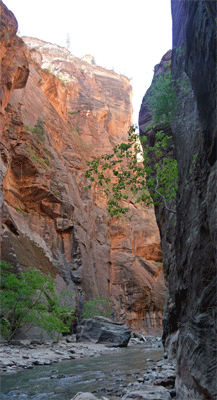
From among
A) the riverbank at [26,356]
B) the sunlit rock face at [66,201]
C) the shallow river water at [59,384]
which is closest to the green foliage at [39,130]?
the sunlit rock face at [66,201]

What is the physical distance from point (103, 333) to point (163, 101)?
26753 mm

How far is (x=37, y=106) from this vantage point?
47.7 metres

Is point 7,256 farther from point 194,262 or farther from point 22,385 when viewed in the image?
point 194,262

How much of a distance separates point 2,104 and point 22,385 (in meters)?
26.3

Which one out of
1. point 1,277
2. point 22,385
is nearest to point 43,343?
point 1,277

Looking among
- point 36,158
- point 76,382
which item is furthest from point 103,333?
point 36,158

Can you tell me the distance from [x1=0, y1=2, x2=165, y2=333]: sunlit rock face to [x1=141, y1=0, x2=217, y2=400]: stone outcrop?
24.0 metres

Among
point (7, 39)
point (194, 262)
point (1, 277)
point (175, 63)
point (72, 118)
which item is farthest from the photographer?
point (72, 118)

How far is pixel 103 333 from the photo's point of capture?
3075cm

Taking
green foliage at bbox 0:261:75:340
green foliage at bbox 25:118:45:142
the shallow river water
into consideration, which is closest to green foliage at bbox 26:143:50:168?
green foliage at bbox 25:118:45:142

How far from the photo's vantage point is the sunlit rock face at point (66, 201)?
113ft

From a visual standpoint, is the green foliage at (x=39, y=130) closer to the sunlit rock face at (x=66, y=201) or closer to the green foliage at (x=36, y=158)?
the sunlit rock face at (x=66, y=201)

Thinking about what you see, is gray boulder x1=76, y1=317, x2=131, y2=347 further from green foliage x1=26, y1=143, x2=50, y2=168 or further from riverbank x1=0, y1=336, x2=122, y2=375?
green foliage x1=26, y1=143, x2=50, y2=168

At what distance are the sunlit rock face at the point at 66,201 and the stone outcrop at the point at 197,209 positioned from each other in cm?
2401
